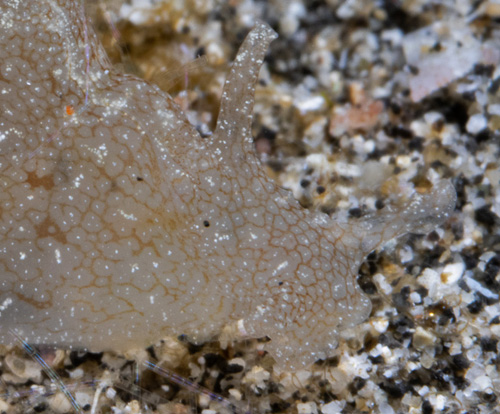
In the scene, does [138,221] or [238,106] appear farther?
[238,106]

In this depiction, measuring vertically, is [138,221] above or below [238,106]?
below

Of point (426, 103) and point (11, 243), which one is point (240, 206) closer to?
point (11, 243)

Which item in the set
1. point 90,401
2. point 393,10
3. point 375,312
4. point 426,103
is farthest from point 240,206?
point 393,10

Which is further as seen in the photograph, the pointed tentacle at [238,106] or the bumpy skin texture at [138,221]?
the pointed tentacle at [238,106]

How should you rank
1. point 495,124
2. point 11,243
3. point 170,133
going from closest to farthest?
point 11,243
point 170,133
point 495,124

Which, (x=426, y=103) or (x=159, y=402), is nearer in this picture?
(x=159, y=402)

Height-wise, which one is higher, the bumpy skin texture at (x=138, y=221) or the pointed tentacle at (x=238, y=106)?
the pointed tentacle at (x=238, y=106)

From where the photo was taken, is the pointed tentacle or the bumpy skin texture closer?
the bumpy skin texture

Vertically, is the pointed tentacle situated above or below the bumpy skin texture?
above
